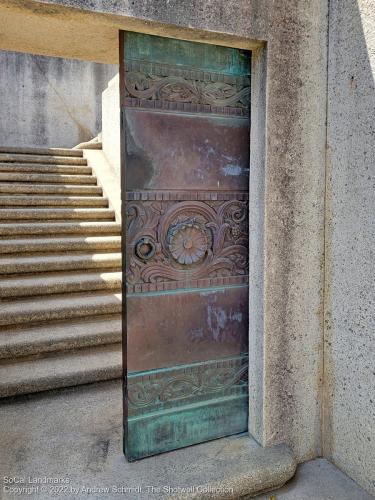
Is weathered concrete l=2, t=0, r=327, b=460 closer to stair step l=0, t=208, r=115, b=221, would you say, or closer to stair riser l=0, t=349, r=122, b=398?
stair riser l=0, t=349, r=122, b=398

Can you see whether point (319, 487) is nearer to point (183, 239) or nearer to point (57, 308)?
point (183, 239)

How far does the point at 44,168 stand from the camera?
5.08m

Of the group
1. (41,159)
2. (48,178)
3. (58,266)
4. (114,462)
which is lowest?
(114,462)

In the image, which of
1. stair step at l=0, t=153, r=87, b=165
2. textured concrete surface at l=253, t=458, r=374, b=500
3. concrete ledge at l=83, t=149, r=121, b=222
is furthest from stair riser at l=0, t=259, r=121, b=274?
textured concrete surface at l=253, t=458, r=374, b=500

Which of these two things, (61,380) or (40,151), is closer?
(61,380)

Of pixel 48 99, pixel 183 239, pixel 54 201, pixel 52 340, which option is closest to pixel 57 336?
pixel 52 340

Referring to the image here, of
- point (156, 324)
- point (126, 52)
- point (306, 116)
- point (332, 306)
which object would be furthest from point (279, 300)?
point (126, 52)

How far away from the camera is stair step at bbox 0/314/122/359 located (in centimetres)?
292

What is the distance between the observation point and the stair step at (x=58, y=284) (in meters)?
3.35

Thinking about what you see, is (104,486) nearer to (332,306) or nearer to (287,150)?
(332,306)

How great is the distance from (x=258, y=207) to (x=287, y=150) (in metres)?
0.32

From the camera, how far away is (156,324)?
197 centimetres

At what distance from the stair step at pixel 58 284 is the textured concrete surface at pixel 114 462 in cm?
119

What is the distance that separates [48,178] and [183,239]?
11.4 ft
